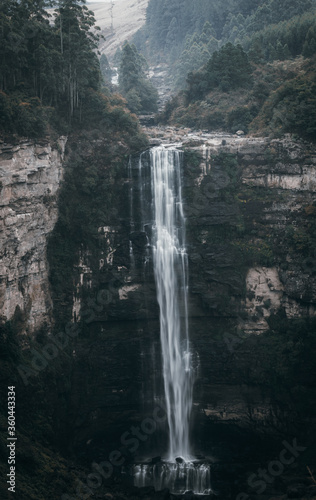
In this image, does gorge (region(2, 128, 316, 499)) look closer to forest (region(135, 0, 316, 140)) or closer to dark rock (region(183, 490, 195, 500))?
dark rock (region(183, 490, 195, 500))

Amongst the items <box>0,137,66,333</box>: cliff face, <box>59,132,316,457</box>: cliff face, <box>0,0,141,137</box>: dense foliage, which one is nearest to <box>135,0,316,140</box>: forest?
<box>59,132,316,457</box>: cliff face

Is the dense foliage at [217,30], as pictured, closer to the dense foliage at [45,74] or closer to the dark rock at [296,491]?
the dense foliage at [45,74]

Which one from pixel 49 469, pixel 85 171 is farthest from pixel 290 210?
pixel 49 469

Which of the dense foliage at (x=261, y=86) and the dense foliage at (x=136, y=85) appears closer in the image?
the dense foliage at (x=261, y=86)

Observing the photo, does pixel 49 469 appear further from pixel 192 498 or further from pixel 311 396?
pixel 311 396

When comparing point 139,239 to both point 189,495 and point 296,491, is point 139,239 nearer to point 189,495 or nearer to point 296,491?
point 189,495

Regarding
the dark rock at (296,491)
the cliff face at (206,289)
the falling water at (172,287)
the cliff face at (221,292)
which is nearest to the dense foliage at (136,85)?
the falling water at (172,287)
